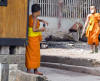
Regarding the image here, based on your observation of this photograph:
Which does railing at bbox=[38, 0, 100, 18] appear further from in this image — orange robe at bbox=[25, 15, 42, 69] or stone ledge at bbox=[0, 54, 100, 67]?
orange robe at bbox=[25, 15, 42, 69]

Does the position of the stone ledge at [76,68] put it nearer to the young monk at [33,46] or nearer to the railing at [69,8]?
the young monk at [33,46]

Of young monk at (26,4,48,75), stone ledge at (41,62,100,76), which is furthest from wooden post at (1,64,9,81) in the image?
stone ledge at (41,62,100,76)

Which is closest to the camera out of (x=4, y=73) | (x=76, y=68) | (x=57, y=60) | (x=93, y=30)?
(x=4, y=73)

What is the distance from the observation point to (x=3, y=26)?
714 centimetres

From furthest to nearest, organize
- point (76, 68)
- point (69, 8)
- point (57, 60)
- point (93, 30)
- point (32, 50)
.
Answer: point (69, 8)
point (93, 30)
point (57, 60)
point (76, 68)
point (32, 50)

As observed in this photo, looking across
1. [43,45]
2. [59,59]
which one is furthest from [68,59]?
[43,45]

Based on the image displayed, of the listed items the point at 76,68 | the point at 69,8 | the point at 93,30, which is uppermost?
the point at 69,8

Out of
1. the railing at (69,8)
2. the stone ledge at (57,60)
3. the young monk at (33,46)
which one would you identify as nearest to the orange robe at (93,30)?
the stone ledge at (57,60)

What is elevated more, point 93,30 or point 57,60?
point 93,30

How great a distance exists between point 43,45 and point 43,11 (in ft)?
19.9

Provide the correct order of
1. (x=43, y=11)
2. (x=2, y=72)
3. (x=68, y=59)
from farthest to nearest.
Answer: (x=43, y=11) < (x=68, y=59) < (x=2, y=72)

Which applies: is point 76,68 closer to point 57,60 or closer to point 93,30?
point 57,60

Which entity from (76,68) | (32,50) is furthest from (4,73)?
(76,68)

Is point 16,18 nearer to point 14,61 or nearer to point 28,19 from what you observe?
point 28,19
